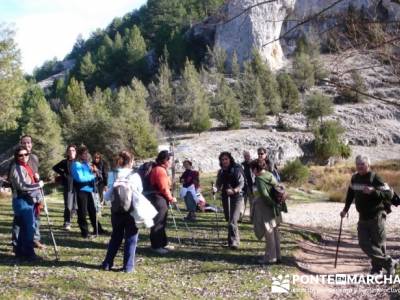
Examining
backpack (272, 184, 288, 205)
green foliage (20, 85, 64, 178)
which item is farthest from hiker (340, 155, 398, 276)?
green foliage (20, 85, 64, 178)

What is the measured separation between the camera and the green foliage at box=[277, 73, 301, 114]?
66688 mm

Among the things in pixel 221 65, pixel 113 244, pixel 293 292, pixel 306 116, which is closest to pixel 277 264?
pixel 293 292

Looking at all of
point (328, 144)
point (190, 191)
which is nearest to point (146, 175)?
point (190, 191)

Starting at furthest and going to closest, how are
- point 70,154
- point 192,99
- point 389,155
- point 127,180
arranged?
1. point 192,99
2. point 389,155
3. point 70,154
4. point 127,180

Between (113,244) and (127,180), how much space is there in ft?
Answer: 3.54

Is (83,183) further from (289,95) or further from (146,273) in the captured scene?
(289,95)

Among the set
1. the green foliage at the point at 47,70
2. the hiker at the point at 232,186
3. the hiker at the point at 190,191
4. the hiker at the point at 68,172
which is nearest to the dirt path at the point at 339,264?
the hiker at the point at 232,186

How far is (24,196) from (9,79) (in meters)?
23.7

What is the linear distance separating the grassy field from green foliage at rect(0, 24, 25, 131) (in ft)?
64.5

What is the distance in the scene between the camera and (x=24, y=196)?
27.1 ft

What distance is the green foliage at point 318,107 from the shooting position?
5825 centimetres

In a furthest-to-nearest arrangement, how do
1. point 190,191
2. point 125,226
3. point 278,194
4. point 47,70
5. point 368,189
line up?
point 47,70 → point 190,191 → point 278,194 → point 368,189 → point 125,226

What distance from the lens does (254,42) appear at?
279 ft

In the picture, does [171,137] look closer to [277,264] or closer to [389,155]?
[389,155]
